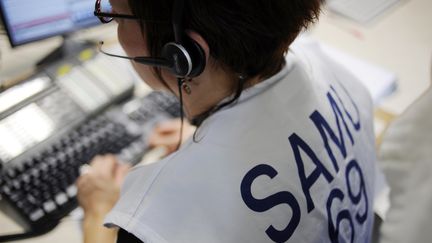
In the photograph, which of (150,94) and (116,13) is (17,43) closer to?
(150,94)

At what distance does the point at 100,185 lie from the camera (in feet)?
2.48

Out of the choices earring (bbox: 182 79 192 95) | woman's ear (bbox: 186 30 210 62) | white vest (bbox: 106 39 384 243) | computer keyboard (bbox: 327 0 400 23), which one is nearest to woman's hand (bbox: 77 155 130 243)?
white vest (bbox: 106 39 384 243)

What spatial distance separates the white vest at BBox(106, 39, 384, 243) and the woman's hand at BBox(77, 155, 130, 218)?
104 mm

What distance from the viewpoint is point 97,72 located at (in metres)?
0.94

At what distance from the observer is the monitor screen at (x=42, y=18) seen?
2.76ft

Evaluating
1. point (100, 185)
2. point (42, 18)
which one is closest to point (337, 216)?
point (100, 185)

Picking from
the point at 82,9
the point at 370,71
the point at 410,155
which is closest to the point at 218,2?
the point at 410,155

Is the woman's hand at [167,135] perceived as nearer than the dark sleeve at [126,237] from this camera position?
No

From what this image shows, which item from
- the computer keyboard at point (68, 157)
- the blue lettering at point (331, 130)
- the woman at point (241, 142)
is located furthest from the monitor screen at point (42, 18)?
the blue lettering at point (331, 130)

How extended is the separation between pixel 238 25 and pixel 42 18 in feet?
1.82

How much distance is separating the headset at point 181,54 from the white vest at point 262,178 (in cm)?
8

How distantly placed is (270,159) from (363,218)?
26cm

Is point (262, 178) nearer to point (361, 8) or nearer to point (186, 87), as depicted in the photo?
point (186, 87)

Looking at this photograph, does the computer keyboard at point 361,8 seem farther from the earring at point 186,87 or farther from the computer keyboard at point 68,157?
the earring at point 186,87
